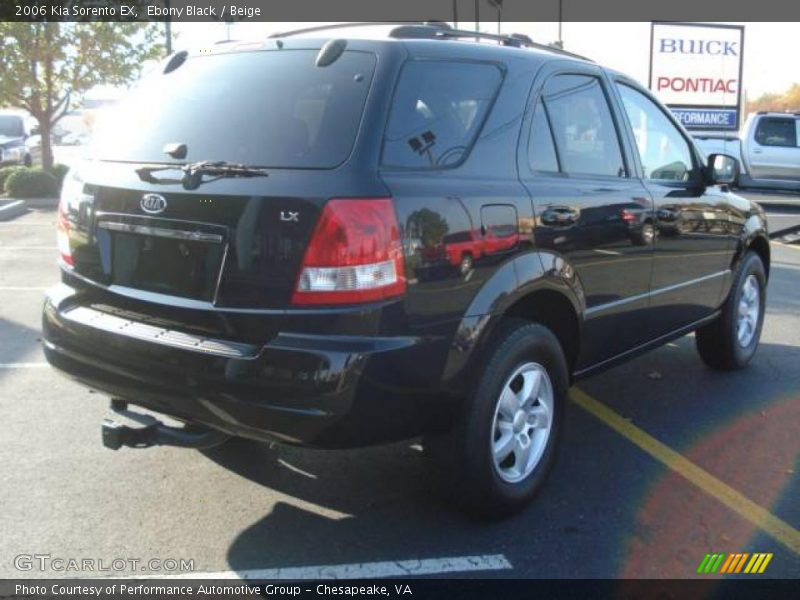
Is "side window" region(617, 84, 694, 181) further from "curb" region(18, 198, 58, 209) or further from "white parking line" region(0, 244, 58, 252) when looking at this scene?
"curb" region(18, 198, 58, 209)

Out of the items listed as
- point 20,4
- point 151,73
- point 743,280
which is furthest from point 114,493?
point 20,4

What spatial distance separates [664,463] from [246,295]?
242 centimetres

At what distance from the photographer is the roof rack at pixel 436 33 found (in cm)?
334

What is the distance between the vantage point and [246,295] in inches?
A: 112

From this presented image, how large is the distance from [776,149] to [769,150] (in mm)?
153

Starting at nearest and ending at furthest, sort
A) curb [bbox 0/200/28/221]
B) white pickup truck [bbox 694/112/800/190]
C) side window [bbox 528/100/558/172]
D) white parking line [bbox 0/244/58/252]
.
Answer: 1. side window [bbox 528/100/558/172]
2. white parking line [bbox 0/244/58/252]
3. curb [bbox 0/200/28/221]
4. white pickup truck [bbox 694/112/800/190]

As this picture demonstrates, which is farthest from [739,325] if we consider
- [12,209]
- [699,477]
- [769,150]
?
[769,150]

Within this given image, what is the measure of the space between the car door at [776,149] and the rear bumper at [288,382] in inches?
689

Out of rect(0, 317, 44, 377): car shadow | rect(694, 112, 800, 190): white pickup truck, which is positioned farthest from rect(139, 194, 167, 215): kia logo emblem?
rect(694, 112, 800, 190): white pickup truck

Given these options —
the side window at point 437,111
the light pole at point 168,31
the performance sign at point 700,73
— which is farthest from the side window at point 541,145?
the performance sign at point 700,73

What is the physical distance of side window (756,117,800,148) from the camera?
18.4 meters

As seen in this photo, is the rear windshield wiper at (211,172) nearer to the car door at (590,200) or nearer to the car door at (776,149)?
the car door at (590,200)

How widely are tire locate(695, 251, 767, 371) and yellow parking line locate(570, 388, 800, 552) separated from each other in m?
1.12

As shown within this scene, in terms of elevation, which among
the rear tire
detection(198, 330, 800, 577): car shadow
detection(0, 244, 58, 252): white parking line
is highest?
the rear tire
